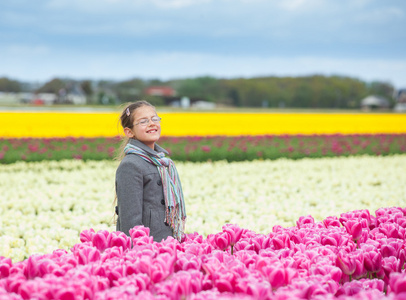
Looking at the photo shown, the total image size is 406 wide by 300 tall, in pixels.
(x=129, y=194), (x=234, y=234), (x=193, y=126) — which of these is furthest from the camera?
(x=193, y=126)

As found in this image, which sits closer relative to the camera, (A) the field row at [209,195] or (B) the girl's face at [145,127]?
(B) the girl's face at [145,127]

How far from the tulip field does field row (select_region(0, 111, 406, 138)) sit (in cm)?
410

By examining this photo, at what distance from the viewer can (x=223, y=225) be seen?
358 centimetres

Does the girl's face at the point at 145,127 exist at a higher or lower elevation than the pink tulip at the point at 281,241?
higher

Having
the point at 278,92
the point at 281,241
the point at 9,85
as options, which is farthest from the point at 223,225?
the point at 9,85

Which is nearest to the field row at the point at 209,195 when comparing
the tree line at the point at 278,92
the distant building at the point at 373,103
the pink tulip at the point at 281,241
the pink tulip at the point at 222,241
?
the pink tulip at the point at 222,241

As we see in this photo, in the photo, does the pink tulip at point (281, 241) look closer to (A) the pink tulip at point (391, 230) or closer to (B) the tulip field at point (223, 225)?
(B) the tulip field at point (223, 225)

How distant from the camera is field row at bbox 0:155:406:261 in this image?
5.66 m

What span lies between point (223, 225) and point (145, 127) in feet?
3.11

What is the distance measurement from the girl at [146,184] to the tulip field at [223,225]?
0.26 m

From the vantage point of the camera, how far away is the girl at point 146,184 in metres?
3.21

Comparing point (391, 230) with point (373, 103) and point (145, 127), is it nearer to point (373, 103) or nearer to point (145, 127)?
point (145, 127)

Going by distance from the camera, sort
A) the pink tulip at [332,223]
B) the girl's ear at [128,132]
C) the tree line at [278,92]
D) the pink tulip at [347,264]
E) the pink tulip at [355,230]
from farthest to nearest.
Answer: the tree line at [278,92]
the girl's ear at [128,132]
the pink tulip at [332,223]
the pink tulip at [355,230]
the pink tulip at [347,264]

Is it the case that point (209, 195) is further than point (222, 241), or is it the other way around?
point (209, 195)
